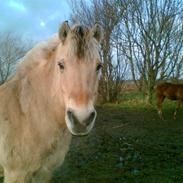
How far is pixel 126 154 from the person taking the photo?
21.5ft

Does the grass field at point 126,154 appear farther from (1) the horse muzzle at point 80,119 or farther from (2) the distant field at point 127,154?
(1) the horse muzzle at point 80,119

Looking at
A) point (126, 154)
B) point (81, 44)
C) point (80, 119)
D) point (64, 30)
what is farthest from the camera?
point (126, 154)

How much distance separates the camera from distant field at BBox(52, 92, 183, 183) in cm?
512

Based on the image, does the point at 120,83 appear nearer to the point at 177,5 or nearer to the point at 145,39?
the point at 145,39

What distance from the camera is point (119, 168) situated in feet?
18.2

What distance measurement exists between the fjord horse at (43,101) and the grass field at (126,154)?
6.19ft

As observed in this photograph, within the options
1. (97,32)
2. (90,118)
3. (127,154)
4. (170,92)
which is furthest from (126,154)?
(170,92)

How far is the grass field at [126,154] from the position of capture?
5.12m

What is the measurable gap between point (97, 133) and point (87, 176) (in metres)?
3.59

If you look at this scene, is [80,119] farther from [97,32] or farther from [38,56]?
[38,56]

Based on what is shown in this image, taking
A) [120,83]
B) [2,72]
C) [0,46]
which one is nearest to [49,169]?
[2,72]

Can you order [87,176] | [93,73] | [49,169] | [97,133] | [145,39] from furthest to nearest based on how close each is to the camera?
[145,39], [97,133], [87,176], [49,169], [93,73]

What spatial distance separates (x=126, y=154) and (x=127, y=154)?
0.08 ft

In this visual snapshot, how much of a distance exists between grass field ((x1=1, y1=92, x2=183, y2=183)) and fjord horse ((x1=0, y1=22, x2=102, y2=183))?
1.89 metres
